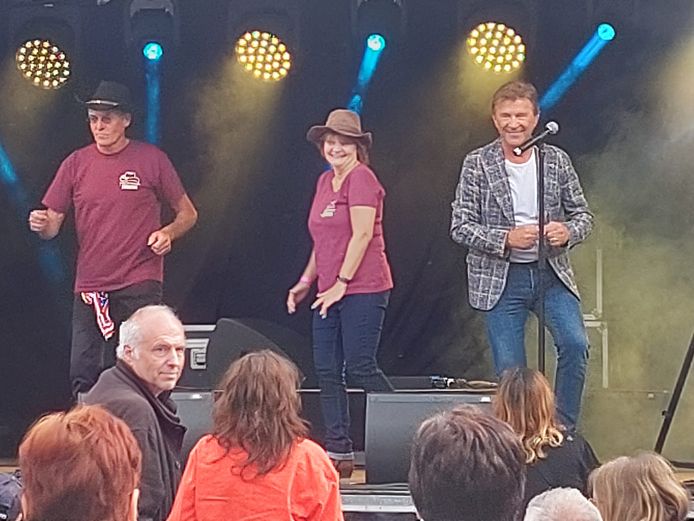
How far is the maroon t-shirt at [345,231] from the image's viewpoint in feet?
16.3

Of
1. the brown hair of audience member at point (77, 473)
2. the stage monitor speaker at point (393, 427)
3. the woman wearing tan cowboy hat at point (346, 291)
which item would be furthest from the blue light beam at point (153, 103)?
the brown hair of audience member at point (77, 473)

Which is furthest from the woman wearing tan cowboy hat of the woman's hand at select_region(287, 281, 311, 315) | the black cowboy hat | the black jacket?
the black jacket

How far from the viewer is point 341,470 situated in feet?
16.1

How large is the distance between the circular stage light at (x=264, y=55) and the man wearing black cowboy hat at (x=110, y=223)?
137 cm

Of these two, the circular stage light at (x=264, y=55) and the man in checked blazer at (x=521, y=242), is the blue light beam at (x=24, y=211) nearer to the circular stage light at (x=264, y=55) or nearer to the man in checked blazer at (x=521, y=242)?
the circular stage light at (x=264, y=55)

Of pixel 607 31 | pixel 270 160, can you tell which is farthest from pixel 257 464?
pixel 607 31

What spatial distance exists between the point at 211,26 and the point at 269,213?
1218mm

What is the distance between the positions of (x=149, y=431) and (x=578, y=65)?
4.46 m

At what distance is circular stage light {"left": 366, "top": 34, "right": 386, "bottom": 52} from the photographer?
6.80m

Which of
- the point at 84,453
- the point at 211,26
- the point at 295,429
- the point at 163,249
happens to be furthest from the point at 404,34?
the point at 84,453

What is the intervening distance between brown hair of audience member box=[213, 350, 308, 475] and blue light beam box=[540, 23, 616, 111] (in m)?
4.21

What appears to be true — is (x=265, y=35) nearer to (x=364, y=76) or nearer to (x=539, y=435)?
(x=364, y=76)

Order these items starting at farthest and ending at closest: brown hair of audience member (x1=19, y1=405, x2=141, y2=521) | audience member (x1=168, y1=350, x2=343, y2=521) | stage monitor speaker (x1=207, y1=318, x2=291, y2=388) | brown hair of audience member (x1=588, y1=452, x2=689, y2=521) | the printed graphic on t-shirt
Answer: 1. stage monitor speaker (x1=207, y1=318, x2=291, y2=388)
2. the printed graphic on t-shirt
3. audience member (x1=168, y1=350, x2=343, y2=521)
4. brown hair of audience member (x1=588, y1=452, x2=689, y2=521)
5. brown hair of audience member (x1=19, y1=405, x2=141, y2=521)

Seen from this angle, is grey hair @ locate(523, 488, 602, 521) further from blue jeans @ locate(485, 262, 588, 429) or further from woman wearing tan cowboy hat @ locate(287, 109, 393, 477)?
woman wearing tan cowboy hat @ locate(287, 109, 393, 477)
